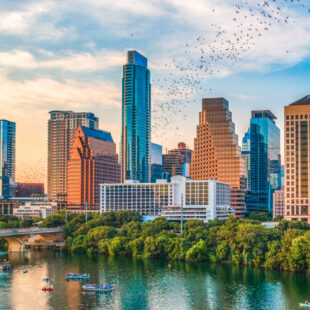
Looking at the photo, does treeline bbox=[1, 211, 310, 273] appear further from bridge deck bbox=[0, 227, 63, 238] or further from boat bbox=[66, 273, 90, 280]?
boat bbox=[66, 273, 90, 280]

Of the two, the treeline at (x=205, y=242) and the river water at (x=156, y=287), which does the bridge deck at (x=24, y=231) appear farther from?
the river water at (x=156, y=287)

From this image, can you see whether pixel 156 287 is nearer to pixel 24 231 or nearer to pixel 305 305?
pixel 305 305

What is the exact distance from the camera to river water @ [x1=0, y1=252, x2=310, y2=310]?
92438 millimetres

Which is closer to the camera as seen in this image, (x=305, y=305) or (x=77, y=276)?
(x=305, y=305)

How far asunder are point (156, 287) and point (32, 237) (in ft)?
308

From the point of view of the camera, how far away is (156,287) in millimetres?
105812

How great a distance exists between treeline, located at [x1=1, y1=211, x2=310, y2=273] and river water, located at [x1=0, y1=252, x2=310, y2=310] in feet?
14.2

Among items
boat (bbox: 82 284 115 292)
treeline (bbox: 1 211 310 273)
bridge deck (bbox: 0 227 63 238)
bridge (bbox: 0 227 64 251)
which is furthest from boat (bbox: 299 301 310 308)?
bridge (bbox: 0 227 64 251)

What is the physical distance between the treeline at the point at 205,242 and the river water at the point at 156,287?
14.2 feet

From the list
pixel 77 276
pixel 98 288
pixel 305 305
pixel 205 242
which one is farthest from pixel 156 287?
pixel 205 242

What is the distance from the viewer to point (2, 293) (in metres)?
101

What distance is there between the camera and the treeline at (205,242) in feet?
404

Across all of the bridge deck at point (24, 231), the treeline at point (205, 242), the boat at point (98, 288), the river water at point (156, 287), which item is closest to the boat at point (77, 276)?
the river water at point (156, 287)

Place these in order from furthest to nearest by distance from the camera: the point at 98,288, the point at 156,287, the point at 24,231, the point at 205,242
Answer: the point at 24,231 < the point at 205,242 < the point at 156,287 < the point at 98,288
